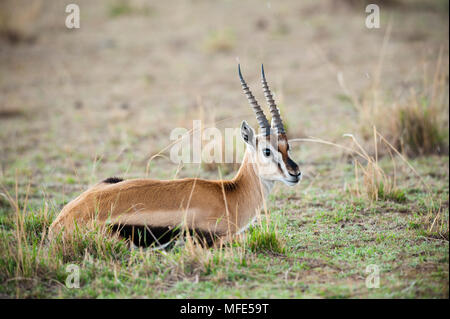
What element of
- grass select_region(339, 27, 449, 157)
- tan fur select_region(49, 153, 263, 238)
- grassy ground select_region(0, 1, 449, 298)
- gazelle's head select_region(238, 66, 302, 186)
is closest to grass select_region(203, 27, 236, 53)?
grassy ground select_region(0, 1, 449, 298)

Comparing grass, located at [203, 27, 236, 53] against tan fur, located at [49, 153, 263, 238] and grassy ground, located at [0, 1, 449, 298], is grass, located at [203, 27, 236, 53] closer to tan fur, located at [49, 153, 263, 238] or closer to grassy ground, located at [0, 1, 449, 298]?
grassy ground, located at [0, 1, 449, 298]

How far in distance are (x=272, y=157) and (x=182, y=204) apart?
1.05 metres

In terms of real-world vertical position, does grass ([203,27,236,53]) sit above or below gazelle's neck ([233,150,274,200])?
above

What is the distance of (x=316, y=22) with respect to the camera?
16.0 meters

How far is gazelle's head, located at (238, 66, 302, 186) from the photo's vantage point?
5230 millimetres

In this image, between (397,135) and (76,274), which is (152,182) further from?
(397,135)

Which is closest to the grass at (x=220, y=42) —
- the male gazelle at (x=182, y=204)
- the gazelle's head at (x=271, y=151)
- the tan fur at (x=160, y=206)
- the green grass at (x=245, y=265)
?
the gazelle's head at (x=271, y=151)

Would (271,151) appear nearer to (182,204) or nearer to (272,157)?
(272,157)

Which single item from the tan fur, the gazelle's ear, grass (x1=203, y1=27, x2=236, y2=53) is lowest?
the tan fur

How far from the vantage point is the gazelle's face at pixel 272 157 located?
5.21m

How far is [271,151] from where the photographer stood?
211 inches

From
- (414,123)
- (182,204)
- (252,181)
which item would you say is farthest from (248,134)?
(414,123)

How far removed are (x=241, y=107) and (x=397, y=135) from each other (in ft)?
12.9

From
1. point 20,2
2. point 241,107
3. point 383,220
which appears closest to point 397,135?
point 383,220
